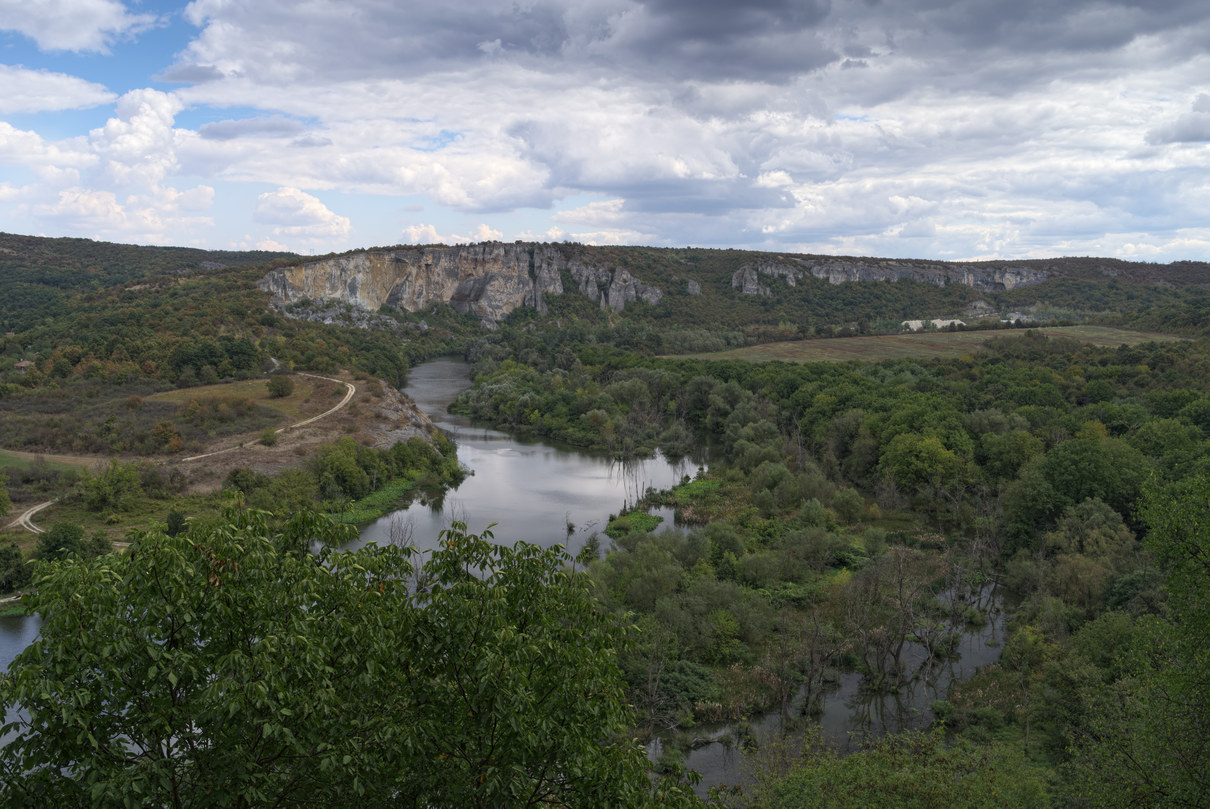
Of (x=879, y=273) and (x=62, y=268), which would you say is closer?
(x=62, y=268)

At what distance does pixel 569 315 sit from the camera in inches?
5022

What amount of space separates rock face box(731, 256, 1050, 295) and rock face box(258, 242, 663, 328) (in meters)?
20.3

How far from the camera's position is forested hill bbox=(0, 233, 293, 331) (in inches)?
3178

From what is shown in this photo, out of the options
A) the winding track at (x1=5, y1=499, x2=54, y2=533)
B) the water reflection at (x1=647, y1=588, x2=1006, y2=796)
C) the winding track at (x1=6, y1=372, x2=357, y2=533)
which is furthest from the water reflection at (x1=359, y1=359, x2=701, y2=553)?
the water reflection at (x1=647, y1=588, x2=1006, y2=796)

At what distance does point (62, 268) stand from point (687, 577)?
364ft

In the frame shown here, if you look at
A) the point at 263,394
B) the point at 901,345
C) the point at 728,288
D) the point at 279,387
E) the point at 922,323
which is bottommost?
the point at 263,394

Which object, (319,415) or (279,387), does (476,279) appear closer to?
(279,387)

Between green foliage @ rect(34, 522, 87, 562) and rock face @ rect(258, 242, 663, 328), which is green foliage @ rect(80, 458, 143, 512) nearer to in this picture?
green foliage @ rect(34, 522, 87, 562)

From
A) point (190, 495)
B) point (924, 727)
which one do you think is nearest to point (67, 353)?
point (190, 495)

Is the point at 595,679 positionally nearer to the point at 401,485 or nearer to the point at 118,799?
the point at 118,799

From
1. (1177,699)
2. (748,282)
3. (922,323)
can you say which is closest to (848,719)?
(1177,699)

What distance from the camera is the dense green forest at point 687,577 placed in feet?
18.5

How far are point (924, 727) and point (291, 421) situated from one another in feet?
141

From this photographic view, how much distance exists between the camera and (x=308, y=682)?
5.78 m
